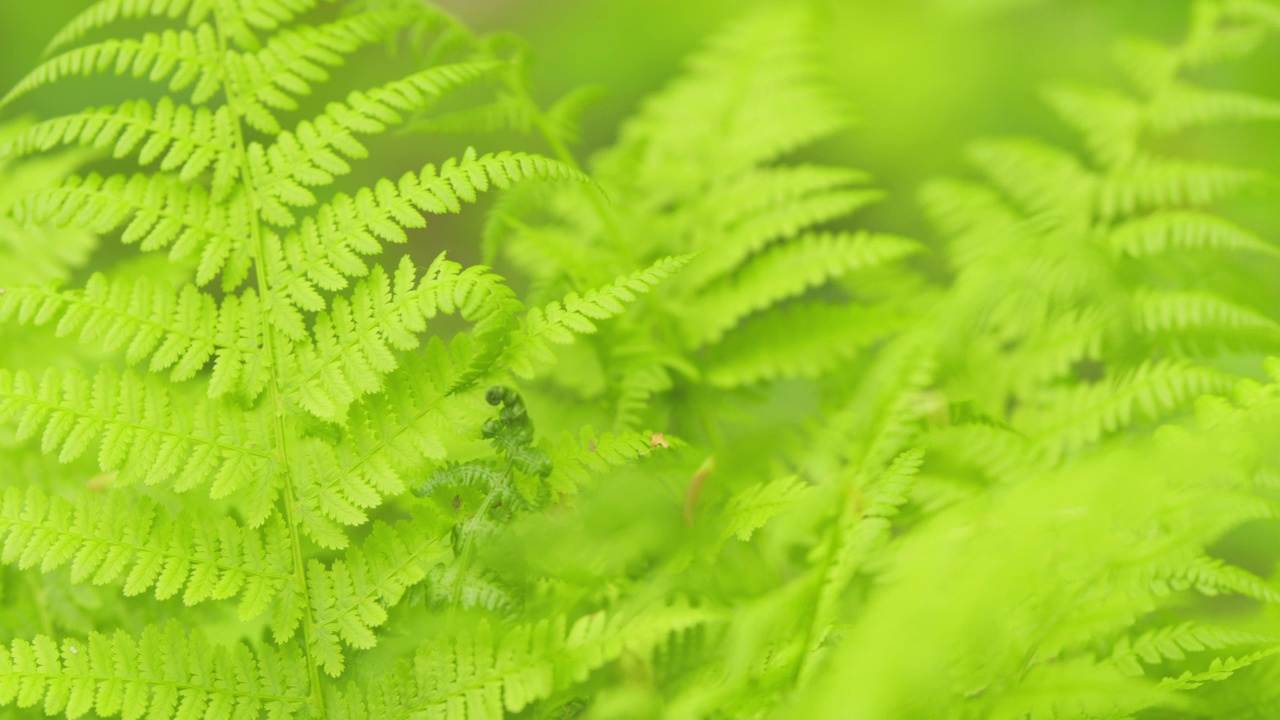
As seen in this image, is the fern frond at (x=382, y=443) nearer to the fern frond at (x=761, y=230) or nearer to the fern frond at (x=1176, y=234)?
the fern frond at (x=761, y=230)

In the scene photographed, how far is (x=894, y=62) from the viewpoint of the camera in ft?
12.3

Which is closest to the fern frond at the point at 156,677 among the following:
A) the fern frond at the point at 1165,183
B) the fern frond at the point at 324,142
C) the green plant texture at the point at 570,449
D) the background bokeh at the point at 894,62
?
the green plant texture at the point at 570,449

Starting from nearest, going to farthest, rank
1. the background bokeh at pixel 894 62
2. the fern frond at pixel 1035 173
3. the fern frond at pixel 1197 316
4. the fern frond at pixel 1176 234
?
1. the fern frond at pixel 1197 316
2. the fern frond at pixel 1176 234
3. the fern frond at pixel 1035 173
4. the background bokeh at pixel 894 62

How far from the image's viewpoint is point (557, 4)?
4.68 metres

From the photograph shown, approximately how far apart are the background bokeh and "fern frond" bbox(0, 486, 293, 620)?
2268mm

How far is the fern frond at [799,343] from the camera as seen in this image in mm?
1684

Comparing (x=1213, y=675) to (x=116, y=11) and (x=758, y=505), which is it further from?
(x=116, y=11)

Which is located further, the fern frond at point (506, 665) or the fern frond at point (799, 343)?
the fern frond at point (799, 343)

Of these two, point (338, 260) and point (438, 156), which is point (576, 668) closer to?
point (338, 260)

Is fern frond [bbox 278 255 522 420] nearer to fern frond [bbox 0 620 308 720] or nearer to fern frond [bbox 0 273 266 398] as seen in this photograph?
fern frond [bbox 0 273 266 398]

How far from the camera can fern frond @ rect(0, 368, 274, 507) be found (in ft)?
Result: 3.87

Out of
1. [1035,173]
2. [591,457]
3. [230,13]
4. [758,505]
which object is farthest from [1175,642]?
[230,13]

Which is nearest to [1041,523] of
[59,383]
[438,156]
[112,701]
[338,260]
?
[338,260]

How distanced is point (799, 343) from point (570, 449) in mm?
634
